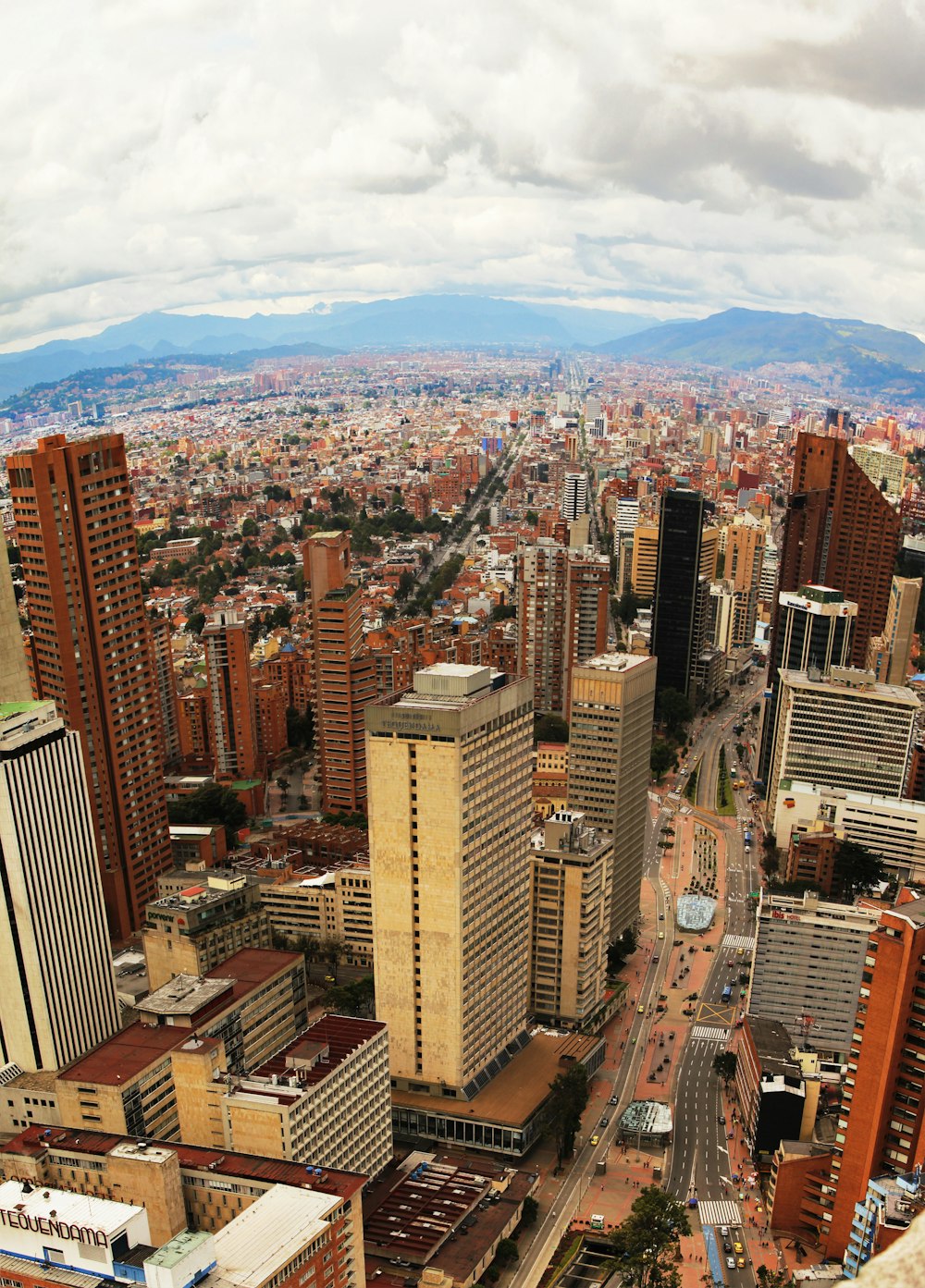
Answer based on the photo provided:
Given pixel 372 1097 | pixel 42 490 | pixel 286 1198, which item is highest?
pixel 42 490

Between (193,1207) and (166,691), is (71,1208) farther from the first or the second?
(166,691)

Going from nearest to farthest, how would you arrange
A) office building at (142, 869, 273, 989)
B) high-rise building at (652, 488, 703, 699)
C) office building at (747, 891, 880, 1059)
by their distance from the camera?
1. office building at (142, 869, 273, 989)
2. office building at (747, 891, 880, 1059)
3. high-rise building at (652, 488, 703, 699)

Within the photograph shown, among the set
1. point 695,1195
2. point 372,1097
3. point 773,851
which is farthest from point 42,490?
point 773,851

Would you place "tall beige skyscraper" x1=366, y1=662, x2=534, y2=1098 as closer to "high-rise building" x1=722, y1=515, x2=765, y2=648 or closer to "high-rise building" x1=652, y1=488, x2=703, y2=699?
"high-rise building" x1=652, y1=488, x2=703, y2=699

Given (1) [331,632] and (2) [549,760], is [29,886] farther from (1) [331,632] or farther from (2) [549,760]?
(2) [549,760]

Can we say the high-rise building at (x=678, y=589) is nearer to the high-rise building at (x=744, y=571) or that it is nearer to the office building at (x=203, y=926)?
the high-rise building at (x=744, y=571)

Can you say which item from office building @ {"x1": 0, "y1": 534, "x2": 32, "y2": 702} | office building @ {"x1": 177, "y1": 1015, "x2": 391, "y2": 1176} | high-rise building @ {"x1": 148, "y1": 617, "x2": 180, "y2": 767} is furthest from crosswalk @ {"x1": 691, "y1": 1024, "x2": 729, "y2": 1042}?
high-rise building @ {"x1": 148, "y1": 617, "x2": 180, "y2": 767}

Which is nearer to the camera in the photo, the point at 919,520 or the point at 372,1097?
the point at 372,1097
